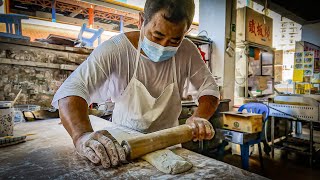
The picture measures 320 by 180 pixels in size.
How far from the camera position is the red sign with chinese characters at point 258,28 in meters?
5.15

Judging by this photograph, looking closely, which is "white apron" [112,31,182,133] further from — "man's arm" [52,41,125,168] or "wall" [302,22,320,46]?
"wall" [302,22,320,46]

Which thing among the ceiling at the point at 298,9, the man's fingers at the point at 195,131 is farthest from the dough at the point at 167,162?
the ceiling at the point at 298,9

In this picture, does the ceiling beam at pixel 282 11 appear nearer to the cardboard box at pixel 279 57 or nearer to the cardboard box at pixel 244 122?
the cardboard box at pixel 279 57

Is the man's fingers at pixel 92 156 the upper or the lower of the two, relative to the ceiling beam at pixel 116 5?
lower

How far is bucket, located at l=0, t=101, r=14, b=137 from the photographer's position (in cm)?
128

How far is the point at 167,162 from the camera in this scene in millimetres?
933

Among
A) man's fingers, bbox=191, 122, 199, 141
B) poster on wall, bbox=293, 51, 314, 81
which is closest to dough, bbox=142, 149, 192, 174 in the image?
man's fingers, bbox=191, 122, 199, 141

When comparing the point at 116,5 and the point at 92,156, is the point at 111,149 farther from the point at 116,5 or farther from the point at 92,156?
the point at 116,5

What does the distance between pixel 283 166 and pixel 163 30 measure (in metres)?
4.02

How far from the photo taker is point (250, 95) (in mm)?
5375

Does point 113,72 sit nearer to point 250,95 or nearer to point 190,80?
point 190,80

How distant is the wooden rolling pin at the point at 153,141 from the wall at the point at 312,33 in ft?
31.0

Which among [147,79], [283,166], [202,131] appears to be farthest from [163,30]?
[283,166]

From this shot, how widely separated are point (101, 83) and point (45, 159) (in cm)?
56
